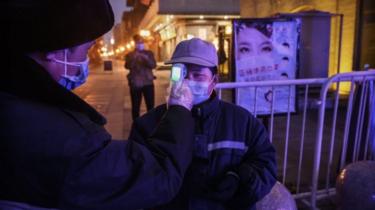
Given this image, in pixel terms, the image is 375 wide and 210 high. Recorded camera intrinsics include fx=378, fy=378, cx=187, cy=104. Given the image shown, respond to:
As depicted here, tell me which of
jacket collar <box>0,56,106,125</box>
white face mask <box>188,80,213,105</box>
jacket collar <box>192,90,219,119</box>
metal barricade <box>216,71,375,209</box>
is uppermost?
jacket collar <box>0,56,106,125</box>

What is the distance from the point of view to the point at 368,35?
9781 millimetres

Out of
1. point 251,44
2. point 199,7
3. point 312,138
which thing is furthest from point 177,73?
point 199,7

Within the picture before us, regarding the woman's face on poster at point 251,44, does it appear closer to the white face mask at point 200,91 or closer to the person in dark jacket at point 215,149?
the person in dark jacket at point 215,149

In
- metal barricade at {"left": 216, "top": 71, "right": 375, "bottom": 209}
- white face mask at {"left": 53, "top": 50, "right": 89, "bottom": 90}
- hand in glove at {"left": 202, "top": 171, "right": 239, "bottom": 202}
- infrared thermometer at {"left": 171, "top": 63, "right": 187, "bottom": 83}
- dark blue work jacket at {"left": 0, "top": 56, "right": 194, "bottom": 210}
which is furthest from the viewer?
metal barricade at {"left": 216, "top": 71, "right": 375, "bottom": 209}

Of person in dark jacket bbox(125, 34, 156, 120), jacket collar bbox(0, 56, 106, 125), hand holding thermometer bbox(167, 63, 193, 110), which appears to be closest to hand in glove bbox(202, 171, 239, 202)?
hand holding thermometer bbox(167, 63, 193, 110)

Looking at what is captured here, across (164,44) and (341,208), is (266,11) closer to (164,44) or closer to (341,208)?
(341,208)

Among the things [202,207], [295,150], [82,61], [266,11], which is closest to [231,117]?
[202,207]

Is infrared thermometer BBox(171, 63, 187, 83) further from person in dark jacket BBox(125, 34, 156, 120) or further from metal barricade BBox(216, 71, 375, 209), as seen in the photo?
person in dark jacket BBox(125, 34, 156, 120)

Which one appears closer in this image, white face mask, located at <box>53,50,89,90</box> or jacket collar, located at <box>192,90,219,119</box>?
white face mask, located at <box>53,50,89,90</box>

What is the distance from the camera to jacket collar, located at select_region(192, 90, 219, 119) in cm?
207

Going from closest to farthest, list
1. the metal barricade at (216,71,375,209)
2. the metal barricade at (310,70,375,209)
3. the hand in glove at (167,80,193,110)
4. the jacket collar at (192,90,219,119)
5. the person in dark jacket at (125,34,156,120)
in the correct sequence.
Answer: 1. the hand in glove at (167,80,193,110)
2. the jacket collar at (192,90,219,119)
3. the metal barricade at (216,71,375,209)
4. the metal barricade at (310,70,375,209)
5. the person in dark jacket at (125,34,156,120)

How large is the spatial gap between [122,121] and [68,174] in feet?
24.3

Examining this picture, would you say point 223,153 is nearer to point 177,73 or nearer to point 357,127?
point 177,73

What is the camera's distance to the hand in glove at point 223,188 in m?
1.92
